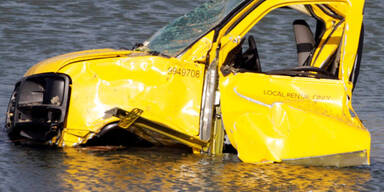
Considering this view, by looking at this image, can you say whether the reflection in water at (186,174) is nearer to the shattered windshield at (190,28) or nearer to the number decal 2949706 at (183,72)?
the number decal 2949706 at (183,72)

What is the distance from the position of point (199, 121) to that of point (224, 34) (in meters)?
0.74

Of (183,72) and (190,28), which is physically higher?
(190,28)

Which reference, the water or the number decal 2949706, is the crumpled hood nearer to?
the number decal 2949706

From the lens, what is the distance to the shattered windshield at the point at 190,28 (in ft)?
20.4

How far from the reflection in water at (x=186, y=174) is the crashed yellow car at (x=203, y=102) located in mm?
116

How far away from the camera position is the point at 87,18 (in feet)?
42.8

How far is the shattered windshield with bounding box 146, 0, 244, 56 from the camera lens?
20.4 feet

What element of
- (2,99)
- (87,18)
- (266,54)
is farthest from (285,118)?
(87,18)

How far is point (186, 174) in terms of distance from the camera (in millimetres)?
5727

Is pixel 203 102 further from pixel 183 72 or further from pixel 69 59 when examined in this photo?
pixel 69 59

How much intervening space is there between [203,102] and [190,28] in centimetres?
86

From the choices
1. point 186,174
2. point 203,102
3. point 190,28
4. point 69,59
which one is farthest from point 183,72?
point 69,59

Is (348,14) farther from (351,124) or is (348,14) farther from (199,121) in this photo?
(199,121)

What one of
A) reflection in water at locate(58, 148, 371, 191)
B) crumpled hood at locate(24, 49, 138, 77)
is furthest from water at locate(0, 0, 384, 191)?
crumpled hood at locate(24, 49, 138, 77)
